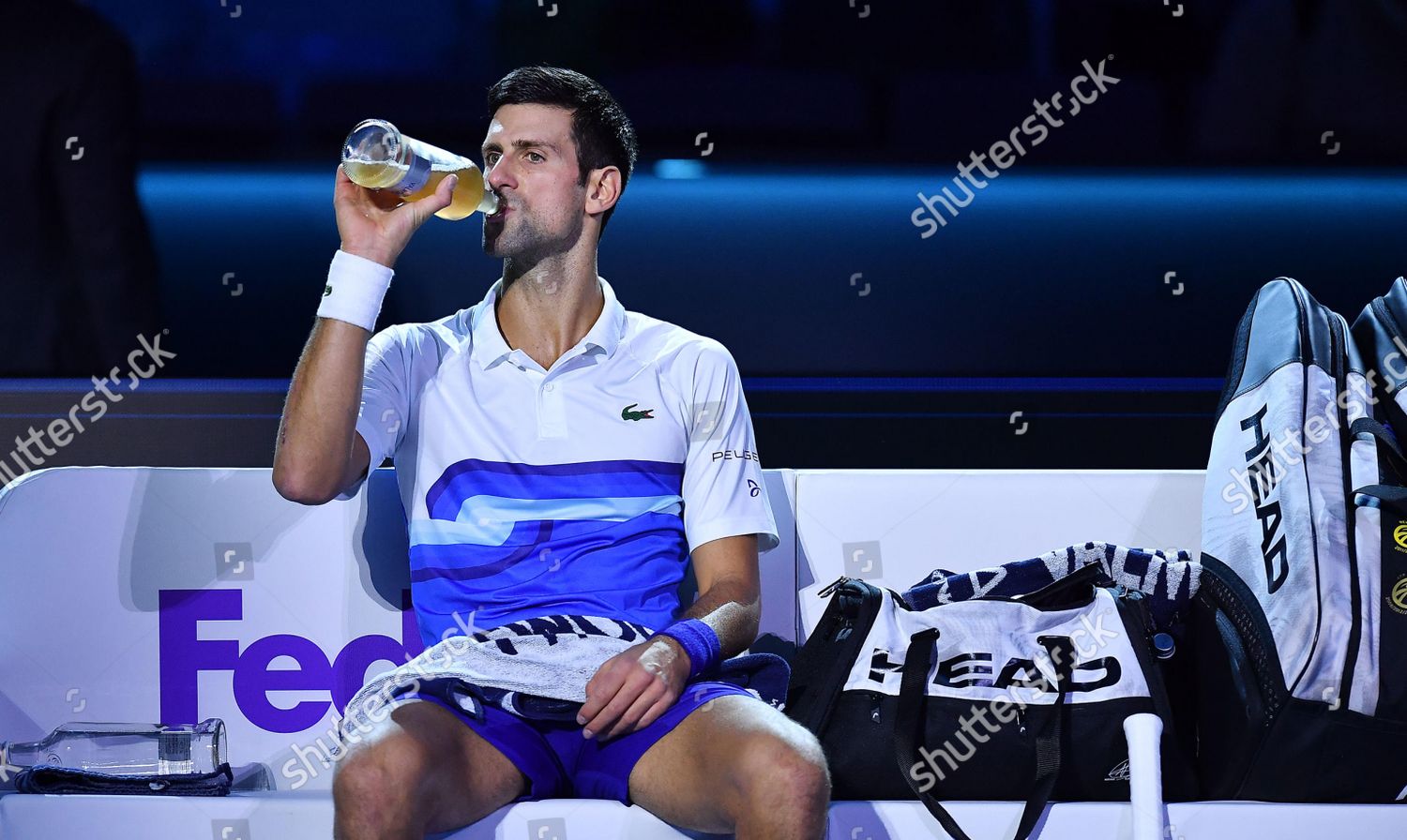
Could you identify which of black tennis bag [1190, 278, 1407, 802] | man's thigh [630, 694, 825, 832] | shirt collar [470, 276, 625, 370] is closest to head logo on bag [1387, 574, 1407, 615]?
black tennis bag [1190, 278, 1407, 802]

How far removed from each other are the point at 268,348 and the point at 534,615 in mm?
1985

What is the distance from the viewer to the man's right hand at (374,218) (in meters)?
1.83

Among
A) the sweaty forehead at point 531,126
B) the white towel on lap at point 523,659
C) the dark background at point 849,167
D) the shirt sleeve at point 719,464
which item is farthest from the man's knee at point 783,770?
the dark background at point 849,167

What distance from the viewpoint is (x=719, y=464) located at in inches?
78.2

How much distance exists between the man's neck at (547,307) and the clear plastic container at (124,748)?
76 cm

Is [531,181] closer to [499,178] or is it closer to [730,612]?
[499,178]

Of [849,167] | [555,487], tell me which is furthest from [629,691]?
[849,167]

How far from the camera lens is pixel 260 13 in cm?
355

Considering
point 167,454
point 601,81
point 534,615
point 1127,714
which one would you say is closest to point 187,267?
point 167,454

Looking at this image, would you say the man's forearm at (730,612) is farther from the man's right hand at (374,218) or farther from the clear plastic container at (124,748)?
the clear plastic container at (124,748)

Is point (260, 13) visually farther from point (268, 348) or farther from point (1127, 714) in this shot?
point (1127, 714)

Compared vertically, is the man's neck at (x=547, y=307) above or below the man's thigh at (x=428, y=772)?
above

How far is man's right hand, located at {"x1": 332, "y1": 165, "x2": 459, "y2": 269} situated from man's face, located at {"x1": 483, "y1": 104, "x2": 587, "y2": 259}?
0.19 m

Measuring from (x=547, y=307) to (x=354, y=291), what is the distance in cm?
37
